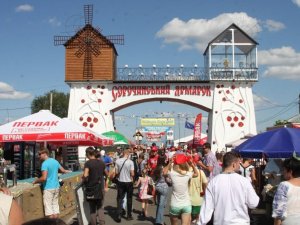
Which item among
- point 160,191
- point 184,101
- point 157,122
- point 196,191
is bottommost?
point 160,191

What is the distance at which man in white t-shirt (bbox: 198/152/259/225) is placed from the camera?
19.0 ft

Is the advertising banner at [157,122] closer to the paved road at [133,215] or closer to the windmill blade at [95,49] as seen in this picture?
the windmill blade at [95,49]

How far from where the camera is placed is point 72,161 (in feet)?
80.1

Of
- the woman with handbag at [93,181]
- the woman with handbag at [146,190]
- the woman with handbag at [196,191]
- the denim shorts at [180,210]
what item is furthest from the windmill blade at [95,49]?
the denim shorts at [180,210]

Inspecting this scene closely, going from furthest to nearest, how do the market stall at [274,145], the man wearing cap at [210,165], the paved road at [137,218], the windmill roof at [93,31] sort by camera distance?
the windmill roof at [93,31] < the man wearing cap at [210,165] < the paved road at [137,218] < the market stall at [274,145]

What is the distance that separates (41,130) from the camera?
503 inches

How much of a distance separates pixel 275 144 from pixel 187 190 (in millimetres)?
2434

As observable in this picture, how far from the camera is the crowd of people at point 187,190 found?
18.7ft

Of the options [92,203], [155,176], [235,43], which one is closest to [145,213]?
[155,176]

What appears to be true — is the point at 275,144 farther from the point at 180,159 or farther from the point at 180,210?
the point at 180,210

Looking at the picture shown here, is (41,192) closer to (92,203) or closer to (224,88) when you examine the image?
(92,203)

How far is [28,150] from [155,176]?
608 cm

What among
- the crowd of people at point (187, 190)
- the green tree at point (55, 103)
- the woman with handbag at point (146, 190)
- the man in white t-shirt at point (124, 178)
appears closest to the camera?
→ the crowd of people at point (187, 190)

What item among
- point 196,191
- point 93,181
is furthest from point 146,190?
point 196,191
